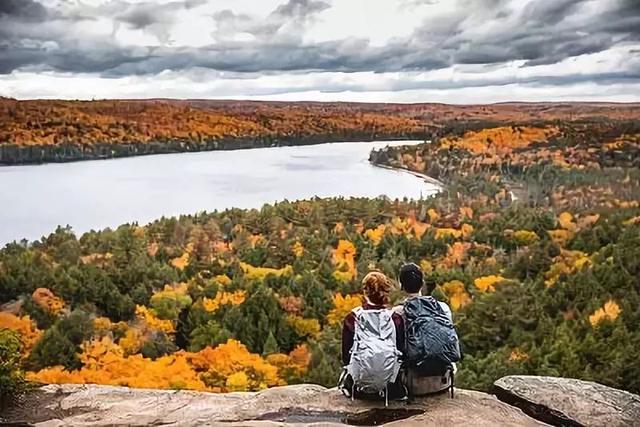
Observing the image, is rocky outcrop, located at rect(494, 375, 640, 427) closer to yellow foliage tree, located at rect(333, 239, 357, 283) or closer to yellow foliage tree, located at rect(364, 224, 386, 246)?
yellow foliage tree, located at rect(333, 239, 357, 283)

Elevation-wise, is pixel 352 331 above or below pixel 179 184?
above

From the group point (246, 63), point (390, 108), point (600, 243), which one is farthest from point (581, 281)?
point (246, 63)

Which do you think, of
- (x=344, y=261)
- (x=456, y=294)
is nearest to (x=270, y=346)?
(x=344, y=261)

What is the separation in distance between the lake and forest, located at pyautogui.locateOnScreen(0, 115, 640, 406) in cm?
42

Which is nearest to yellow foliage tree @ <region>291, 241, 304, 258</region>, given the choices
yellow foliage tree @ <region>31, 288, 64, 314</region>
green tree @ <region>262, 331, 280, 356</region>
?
green tree @ <region>262, 331, 280, 356</region>

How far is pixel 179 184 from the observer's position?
51.0 ft

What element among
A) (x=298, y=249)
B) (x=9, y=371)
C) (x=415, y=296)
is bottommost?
(x=298, y=249)

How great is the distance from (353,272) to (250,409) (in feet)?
45.9

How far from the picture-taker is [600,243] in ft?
59.9

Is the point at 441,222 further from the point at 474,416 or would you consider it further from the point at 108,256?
the point at 474,416

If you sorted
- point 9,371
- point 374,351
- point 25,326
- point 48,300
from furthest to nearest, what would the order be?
point 48,300, point 25,326, point 9,371, point 374,351

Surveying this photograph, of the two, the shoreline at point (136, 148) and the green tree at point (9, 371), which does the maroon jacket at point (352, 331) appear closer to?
the green tree at point (9, 371)

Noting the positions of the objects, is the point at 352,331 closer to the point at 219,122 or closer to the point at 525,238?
the point at 219,122

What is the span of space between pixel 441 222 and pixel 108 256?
27.8 ft
